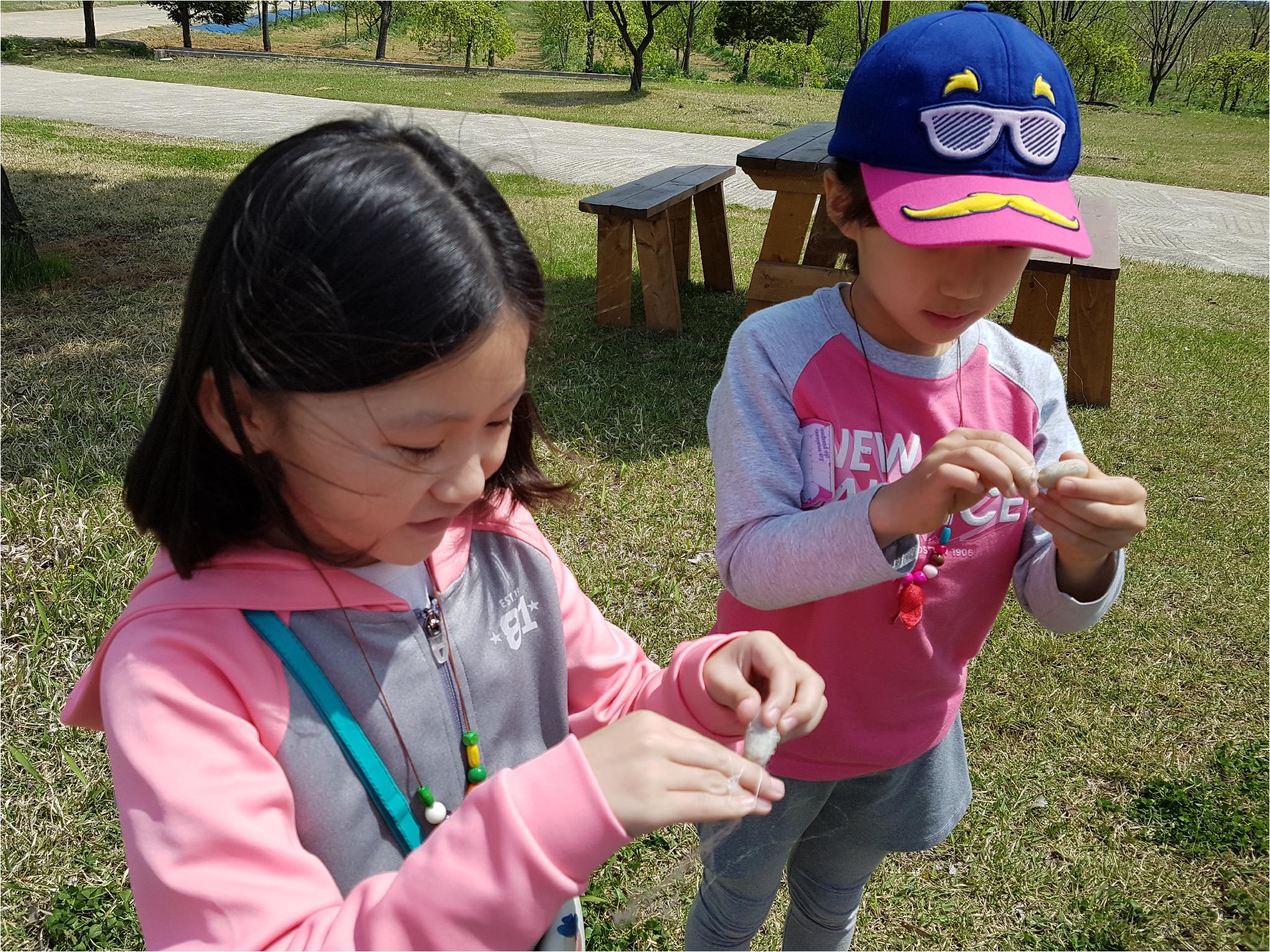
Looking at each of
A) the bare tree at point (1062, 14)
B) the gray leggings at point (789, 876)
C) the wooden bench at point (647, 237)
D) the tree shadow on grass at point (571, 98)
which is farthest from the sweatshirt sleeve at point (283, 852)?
the bare tree at point (1062, 14)

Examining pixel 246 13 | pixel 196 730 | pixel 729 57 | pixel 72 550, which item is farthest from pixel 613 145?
pixel 246 13

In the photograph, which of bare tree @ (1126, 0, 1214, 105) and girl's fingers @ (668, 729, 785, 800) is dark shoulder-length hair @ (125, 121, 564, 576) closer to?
girl's fingers @ (668, 729, 785, 800)

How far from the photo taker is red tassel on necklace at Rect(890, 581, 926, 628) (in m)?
1.55

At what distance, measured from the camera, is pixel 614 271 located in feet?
19.3

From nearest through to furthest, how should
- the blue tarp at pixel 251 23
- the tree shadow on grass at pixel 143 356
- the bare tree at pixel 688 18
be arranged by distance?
the tree shadow on grass at pixel 143 356 < the bare tree at pixel 688 18 < the blue tarp at pixel 251 23

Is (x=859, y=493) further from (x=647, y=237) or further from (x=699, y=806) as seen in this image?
(x=647, y=237)

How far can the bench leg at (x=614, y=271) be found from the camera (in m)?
5.67

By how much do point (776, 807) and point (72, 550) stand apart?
8.32ft

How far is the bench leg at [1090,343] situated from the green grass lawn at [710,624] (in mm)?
160

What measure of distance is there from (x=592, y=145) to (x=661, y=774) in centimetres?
1377

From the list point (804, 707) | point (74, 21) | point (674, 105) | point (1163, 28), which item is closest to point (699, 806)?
point (804, 707)

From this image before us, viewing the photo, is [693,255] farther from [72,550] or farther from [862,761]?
[862,761]

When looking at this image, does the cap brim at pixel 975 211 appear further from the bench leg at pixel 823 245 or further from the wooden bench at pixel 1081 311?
the bench leg at pixel 823 245

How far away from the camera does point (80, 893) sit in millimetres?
2256
